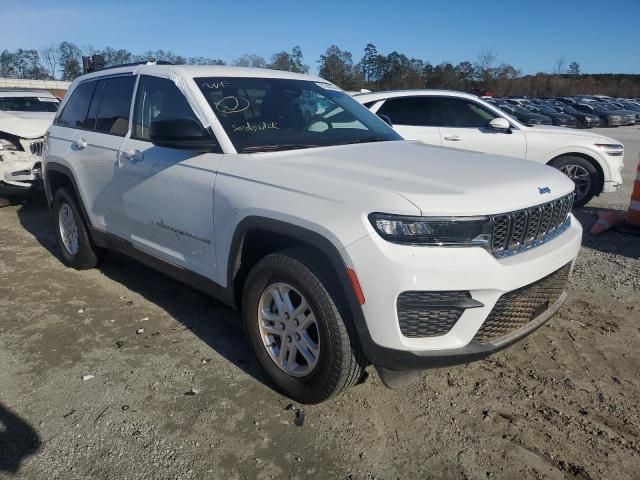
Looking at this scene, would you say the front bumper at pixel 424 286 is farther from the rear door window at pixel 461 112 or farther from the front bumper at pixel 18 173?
the front bumper at pixel 18 173

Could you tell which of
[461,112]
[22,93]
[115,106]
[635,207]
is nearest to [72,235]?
[115,106]

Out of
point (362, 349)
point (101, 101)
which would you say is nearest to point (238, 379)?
point (362, 349)

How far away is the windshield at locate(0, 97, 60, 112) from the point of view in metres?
9.42

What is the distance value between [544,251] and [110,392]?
259 cm

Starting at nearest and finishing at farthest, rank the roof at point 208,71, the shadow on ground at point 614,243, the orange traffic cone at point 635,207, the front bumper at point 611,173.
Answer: the roof at point 208,71 < the shadow on ground at point 614,243 < the orange traffic cone at point 635,207 < the front bumper at point 611,173

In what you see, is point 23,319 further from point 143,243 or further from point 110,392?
point 110,392

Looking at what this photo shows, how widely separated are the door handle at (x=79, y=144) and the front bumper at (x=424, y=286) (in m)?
3.18

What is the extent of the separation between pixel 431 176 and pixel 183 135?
4.84 ft

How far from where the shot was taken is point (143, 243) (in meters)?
4.04

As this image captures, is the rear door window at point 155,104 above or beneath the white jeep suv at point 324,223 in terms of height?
above

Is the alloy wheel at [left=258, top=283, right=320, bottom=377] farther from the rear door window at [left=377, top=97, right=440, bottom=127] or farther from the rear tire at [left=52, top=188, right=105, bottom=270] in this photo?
the rear door window at [left=377, top=97, right=440, bottom=127]

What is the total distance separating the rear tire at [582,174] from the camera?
7.81m

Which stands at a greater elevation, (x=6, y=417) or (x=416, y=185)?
(x=416, y=185)

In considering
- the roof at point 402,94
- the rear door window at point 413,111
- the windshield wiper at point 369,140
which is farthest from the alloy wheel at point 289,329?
the rear door window at point 413,111
